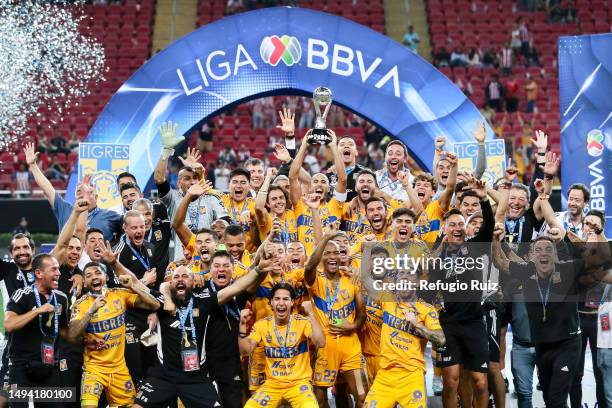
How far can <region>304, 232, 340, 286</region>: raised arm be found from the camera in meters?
8.79

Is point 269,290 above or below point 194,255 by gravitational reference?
below

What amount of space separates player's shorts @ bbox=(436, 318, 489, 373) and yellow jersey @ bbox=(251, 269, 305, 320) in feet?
4.25

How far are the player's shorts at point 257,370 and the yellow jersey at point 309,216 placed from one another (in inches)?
56.3

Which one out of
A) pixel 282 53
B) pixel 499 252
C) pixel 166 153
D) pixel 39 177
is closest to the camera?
pixel 499 252

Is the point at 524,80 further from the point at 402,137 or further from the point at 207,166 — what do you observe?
the point at 402,137

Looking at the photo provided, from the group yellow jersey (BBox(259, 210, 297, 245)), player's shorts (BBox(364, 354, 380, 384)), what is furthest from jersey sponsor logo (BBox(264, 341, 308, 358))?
yellow jersey (BBox(259, 210, 297, 245))

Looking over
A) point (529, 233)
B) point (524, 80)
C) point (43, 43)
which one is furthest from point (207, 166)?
point (529, 233)

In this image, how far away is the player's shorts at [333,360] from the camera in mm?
9008

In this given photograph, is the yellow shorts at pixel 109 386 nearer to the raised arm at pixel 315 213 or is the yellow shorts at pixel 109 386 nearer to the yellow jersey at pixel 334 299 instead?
the yellow jersey at pixel 334 299

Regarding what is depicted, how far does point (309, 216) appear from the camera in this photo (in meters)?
10.2

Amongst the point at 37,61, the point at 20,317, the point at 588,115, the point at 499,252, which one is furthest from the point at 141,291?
the point at 37,61

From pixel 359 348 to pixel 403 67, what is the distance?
18.0ft

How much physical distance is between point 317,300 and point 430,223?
1.48 metres

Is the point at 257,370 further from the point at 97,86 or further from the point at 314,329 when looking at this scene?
the point at 97,86
